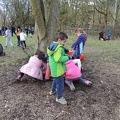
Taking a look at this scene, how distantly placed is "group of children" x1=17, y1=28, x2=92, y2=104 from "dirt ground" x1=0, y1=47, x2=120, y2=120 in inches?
7.1

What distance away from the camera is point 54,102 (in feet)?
12.6

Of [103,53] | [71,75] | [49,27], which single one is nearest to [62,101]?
[71,75]

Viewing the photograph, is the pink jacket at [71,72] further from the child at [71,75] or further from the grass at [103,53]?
the grass at [103,53]

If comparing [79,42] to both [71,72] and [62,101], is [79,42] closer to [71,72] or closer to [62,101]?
[71,72]

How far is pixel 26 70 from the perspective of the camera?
177 inches

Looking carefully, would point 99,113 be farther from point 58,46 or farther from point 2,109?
point 2,109

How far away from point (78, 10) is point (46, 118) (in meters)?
30.5

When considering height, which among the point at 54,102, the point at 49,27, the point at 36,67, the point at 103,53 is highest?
the point at 49,27

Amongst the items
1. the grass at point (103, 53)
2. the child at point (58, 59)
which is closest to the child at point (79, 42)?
the grass at point (103, 53)

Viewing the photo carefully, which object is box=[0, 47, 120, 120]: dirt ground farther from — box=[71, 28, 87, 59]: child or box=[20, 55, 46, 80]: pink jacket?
box=[71, 28, 87, 59]: child

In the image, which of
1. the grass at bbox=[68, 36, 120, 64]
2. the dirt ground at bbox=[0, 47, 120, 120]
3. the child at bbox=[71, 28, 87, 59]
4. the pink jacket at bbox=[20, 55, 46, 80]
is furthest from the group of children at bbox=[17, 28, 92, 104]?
the grass at bbox=[68, 36, 120, 64]

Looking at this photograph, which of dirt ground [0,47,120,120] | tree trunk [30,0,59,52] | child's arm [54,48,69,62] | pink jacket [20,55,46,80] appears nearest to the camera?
child's arm [54,48,69,62]

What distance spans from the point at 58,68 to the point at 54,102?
0.78 meters

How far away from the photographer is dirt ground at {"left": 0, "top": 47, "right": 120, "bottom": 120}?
3543 mm
